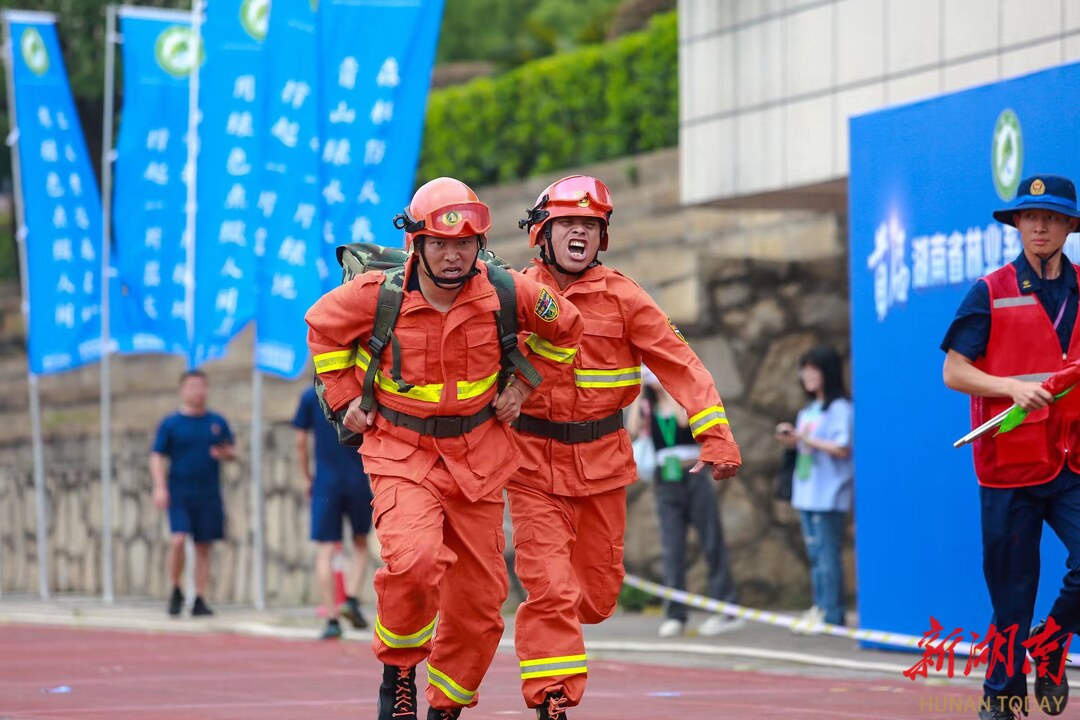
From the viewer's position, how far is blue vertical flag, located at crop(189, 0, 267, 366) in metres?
16.0

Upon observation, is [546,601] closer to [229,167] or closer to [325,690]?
[325,690]

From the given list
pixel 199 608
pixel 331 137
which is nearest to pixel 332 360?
pixel 331 137

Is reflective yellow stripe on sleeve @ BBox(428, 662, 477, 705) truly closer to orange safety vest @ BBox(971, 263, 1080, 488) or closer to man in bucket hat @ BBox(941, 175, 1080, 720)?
man in bucket hat @ BBox(941, 175, 1080, 720)

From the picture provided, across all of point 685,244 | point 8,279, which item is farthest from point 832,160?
point 8,279

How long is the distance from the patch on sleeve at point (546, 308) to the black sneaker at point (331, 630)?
6.46 metres

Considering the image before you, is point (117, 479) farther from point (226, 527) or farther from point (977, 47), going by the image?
point (977, 47)

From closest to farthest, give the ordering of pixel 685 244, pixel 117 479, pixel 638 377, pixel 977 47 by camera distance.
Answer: pixel 638 377, pixel 977 47, pixel 685 244, pixel 117 479

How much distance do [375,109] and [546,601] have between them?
8041 millimetres

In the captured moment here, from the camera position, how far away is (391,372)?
23.1 ft

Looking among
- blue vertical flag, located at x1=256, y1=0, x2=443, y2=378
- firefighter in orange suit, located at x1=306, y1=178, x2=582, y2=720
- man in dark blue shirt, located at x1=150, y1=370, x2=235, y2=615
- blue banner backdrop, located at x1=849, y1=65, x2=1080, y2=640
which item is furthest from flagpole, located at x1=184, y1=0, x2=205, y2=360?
firefighter in orange suit, located at x1=306, y1=178, x2=582, y2=720

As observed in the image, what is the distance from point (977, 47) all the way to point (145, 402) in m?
13.7

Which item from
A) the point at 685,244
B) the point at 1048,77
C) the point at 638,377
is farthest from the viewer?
the point at 685,244

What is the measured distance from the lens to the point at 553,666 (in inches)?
279

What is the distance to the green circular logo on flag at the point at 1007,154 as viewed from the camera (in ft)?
32.9
